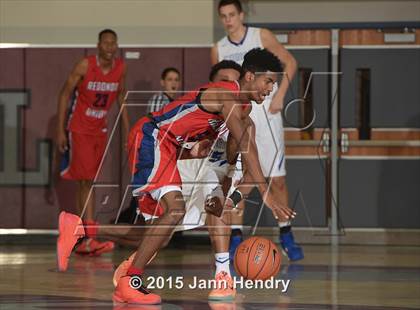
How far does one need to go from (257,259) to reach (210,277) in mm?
1225

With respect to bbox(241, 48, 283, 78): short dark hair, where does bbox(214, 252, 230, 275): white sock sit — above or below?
below

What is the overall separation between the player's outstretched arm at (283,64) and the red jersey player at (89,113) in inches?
54.0

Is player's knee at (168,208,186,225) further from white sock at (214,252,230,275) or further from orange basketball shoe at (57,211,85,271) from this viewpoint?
orange basketball shoe at (57,211,85,271)

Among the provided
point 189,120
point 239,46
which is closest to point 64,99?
point 239,46

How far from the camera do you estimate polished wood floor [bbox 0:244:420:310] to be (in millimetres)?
5656

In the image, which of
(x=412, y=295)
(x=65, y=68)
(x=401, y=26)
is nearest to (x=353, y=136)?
(x=401, y=26)

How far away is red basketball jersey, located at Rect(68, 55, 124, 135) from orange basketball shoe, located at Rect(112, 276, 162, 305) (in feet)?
12.0

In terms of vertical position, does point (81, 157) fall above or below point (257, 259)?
above

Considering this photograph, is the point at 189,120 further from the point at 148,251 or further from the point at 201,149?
the point at 148,251

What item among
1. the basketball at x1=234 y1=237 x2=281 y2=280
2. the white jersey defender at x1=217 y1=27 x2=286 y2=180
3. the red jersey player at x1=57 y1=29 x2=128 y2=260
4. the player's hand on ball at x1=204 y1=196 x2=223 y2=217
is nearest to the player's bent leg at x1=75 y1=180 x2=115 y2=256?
the red jersey player at x1=57 y1=29 x2=128 y2=260

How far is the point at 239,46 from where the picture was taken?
8.16 metres

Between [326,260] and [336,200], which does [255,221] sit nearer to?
[336,200]

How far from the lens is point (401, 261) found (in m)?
8.66

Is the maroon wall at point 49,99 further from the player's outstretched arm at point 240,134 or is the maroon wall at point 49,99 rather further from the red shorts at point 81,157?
the player's outstretched arm at point 240,134
